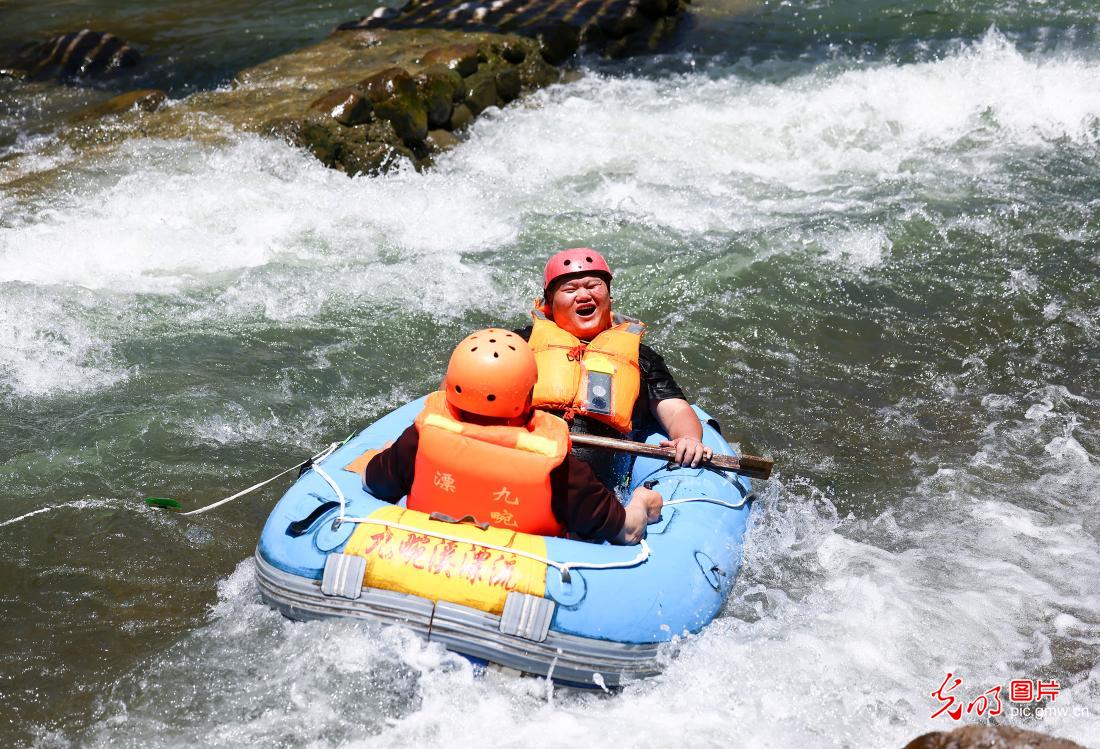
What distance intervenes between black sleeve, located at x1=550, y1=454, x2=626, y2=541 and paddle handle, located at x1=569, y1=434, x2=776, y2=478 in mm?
333

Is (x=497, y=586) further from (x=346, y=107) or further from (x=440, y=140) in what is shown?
(x=440, y=140)

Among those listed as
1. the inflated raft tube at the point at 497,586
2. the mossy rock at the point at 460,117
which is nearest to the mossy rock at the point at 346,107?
the mossy rock at the point at 460,117

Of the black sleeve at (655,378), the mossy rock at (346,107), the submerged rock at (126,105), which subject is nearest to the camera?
the black sleeve at (655,378)

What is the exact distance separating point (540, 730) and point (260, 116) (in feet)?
22.4

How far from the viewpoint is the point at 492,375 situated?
12.4ft

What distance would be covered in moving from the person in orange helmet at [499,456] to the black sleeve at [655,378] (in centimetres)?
104

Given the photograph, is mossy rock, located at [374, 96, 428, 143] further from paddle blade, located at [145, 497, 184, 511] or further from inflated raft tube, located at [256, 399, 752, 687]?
inflated raft tube, located at [256, 399, 752, 687]

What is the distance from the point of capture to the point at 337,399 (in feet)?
19.6

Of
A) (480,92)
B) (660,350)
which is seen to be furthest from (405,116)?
(660,350)

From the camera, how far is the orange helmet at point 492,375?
3.78 meters

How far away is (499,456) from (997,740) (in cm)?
186

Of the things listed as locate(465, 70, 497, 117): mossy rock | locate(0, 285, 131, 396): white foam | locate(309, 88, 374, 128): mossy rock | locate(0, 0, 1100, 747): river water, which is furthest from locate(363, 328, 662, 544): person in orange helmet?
locate(465, 70, 497, 117): mossy rock

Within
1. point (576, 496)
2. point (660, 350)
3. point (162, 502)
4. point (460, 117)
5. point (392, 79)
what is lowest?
point (660, 350)

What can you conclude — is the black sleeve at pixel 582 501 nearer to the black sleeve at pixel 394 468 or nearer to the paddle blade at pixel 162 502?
the black sleeve at pixel 394 468
